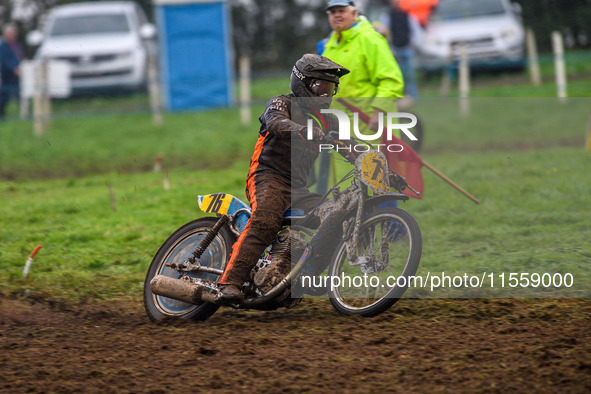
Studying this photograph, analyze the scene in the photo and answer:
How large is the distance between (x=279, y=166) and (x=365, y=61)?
2.11m

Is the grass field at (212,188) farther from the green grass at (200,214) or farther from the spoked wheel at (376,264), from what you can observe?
the spoked wheel at (376,264)

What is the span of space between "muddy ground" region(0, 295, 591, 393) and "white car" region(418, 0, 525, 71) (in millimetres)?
14204

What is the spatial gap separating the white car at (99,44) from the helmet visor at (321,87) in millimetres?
13782

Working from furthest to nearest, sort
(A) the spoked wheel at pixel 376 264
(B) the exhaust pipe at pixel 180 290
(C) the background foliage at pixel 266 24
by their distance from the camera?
(C) the background foliage at pixel 266 24, (B) the exhaust pipe at pixel 180 290, (A) the spoked wheel at pixel 376 264

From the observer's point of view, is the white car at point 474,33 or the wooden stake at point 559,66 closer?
the wooden stake at point 559,66

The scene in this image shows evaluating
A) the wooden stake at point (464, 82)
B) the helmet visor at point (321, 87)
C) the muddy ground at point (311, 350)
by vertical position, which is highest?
the helmet visor at point (321, 87)

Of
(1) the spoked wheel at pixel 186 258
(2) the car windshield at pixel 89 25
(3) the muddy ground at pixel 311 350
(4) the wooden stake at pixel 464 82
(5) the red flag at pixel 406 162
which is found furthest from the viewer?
(2) the car windshield at pixel 89 25

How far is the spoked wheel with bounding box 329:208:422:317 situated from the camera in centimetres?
517

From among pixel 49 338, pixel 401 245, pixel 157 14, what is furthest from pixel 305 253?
pixel 157 14

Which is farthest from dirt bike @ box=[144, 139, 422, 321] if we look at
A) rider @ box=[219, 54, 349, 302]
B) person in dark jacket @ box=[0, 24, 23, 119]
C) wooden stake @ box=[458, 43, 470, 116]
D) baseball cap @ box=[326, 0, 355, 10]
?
person in dark jacket @ box=[0, 24, 23, 119]

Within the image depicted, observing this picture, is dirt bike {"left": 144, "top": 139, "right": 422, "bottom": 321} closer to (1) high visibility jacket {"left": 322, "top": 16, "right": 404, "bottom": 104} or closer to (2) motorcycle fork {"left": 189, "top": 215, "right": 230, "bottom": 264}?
(2) motorcycle fork {"left": 189, "top": 215, "right": 230, "bottom": 264}

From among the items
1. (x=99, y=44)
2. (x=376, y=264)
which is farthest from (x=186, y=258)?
(x=99, y=44)

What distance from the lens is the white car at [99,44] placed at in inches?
747

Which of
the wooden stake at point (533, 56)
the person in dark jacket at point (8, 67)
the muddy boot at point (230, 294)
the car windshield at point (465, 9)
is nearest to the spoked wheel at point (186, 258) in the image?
the muddy boot at point (230, 294)
